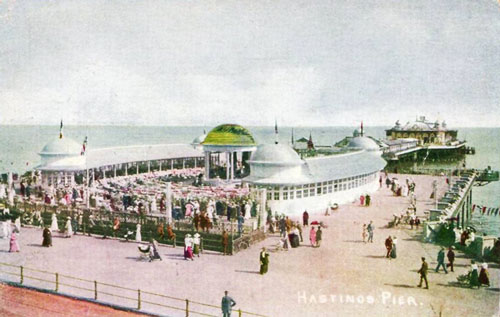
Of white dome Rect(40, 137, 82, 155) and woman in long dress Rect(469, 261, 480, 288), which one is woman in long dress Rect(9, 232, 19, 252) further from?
woman in long dress Rect(469, 261, 480, 288)

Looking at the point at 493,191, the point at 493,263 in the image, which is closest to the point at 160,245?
the point at 493,263

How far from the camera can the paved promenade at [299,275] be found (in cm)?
1127

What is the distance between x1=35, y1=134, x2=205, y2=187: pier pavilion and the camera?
22.8 metres

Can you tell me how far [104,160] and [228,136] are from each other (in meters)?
7.35

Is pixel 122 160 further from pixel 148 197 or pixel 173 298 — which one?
pixel 173 298

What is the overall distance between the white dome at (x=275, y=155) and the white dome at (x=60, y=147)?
9.35 metres

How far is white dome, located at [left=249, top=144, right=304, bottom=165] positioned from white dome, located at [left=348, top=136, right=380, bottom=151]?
1358 centimetres

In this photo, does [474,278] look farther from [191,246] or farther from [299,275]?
[191,246]

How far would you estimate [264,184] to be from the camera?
19.1 meters

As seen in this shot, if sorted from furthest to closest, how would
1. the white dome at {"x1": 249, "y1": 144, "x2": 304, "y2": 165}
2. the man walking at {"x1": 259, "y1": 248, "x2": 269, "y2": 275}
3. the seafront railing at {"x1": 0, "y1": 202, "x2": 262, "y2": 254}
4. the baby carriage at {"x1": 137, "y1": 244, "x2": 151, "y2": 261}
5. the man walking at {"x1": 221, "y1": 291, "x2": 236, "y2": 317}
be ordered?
the white dome at {"x1": 249, "y1": 144, "x2": 304, "y2": 165}
the seafront railing at {"x1": 0, "y1": 202, "x2": 262, "y2": 254}
the baby carriage at {"x1": 137, "y1": 244, "x2": 151, "y2": 261}
the man walking at {"x1": 259, "y1": 248, "x2": 269, "y2": 275}
the man walking at {"x1": 221, "y1": 291, "x2": 236, "y2": 317}

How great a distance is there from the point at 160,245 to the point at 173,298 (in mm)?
4567

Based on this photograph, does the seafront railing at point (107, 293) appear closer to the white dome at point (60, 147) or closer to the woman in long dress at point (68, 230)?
the woman in long dress at point (68, 230)

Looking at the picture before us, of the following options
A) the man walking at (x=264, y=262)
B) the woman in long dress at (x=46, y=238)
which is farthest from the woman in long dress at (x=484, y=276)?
the woman in long dress at (x=46, y=238)

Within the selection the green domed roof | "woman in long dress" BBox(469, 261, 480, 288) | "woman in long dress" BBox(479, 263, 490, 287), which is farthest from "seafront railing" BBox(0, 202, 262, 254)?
the green domed roof
